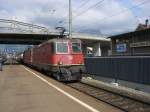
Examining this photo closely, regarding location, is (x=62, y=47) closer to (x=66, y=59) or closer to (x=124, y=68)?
(x=66, y=59)

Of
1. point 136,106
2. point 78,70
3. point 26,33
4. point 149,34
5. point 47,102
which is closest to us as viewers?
point 136,106

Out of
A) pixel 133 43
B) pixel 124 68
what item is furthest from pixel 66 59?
pixel 133 43

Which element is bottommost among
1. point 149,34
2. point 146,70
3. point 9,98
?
point 9,98

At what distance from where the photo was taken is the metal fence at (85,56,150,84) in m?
17.3

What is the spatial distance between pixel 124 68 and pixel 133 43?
92.7 feet

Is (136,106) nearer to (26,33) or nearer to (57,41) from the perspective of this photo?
(57,41)

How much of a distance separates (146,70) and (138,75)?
1.04 m

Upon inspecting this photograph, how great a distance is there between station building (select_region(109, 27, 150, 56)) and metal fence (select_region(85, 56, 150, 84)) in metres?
15.7

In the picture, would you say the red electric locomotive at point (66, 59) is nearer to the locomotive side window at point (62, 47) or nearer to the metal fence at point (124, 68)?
the locomotive side window at point (62, 47)

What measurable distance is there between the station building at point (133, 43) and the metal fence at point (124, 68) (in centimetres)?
1573

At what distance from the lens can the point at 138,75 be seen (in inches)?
712

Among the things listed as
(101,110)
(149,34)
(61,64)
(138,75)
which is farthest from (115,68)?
(149,34)

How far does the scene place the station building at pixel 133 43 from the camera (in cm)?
4458

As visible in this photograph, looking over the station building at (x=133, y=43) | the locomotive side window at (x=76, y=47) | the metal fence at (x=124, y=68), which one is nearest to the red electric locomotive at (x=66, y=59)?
the locomotive side window at (x=76, y=47)
